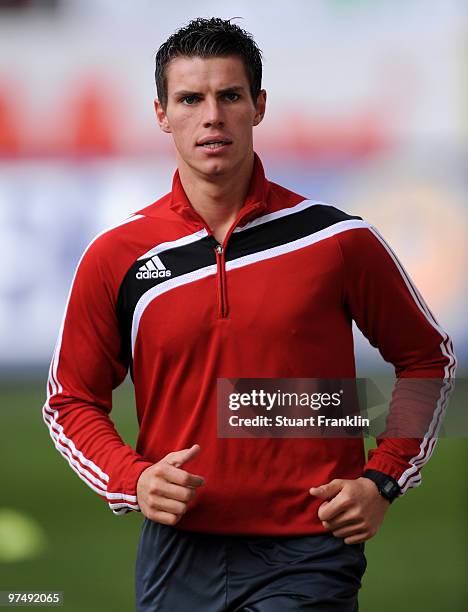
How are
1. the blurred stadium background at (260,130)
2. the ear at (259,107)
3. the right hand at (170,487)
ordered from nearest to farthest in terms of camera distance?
1. the right hand at (170,487)
2. the ear at (259,107)
3. the blurred stadium background at (260,130)

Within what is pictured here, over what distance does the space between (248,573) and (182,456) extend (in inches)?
9.6

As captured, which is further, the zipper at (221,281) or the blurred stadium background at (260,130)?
the blurred stadium background at (260,130)

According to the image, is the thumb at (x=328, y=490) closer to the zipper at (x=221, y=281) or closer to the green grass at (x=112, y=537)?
the zipper at (x=221, y=281)

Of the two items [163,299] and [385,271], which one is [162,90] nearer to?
[163,299]

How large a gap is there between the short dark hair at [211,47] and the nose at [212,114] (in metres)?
0.09

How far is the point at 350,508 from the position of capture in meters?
1.57

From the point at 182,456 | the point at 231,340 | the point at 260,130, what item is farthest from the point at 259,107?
the point at 260,130

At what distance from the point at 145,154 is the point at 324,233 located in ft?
3.06

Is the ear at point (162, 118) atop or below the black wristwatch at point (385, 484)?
atop

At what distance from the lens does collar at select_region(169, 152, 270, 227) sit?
1.67 metres

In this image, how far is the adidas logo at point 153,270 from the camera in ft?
5.46

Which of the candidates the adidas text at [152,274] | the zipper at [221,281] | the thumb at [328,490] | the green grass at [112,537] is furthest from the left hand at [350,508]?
the green grass at [112,537]

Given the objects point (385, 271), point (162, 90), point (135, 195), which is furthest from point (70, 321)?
point (135, 195)

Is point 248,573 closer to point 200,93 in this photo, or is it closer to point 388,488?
point 388,488
